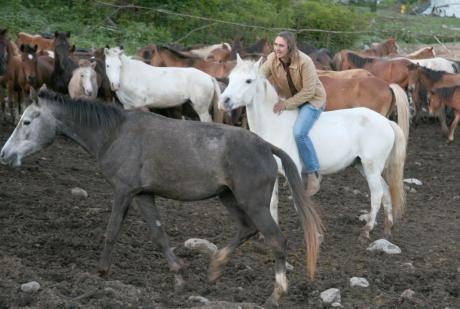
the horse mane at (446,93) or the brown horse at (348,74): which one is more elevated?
the brown horse at (348,74)

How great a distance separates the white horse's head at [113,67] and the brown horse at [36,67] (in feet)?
5.87

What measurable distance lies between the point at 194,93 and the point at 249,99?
6.00m

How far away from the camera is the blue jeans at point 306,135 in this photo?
8.82m

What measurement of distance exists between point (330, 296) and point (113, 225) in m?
1.83

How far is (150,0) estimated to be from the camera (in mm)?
29078

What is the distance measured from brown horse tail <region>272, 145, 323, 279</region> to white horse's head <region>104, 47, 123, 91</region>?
751 cm

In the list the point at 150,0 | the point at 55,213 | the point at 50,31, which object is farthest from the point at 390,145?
the point at 150,0

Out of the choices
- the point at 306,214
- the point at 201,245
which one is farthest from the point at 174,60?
the point at 306,214

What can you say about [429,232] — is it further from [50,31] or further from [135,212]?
[50,31]

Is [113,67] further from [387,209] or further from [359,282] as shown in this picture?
[359,282]

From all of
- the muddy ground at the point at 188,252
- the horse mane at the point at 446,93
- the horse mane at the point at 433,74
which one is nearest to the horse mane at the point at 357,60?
the horse mane at the point at 433,74

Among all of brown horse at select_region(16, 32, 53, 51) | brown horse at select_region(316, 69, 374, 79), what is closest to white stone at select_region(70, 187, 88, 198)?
brown horse at select_region(316, 69, 374, 79)

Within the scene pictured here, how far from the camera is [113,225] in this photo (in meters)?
6.88

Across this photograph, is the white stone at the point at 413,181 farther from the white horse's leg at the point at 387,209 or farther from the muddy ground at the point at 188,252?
the white horse's leg at the point at 387,209
